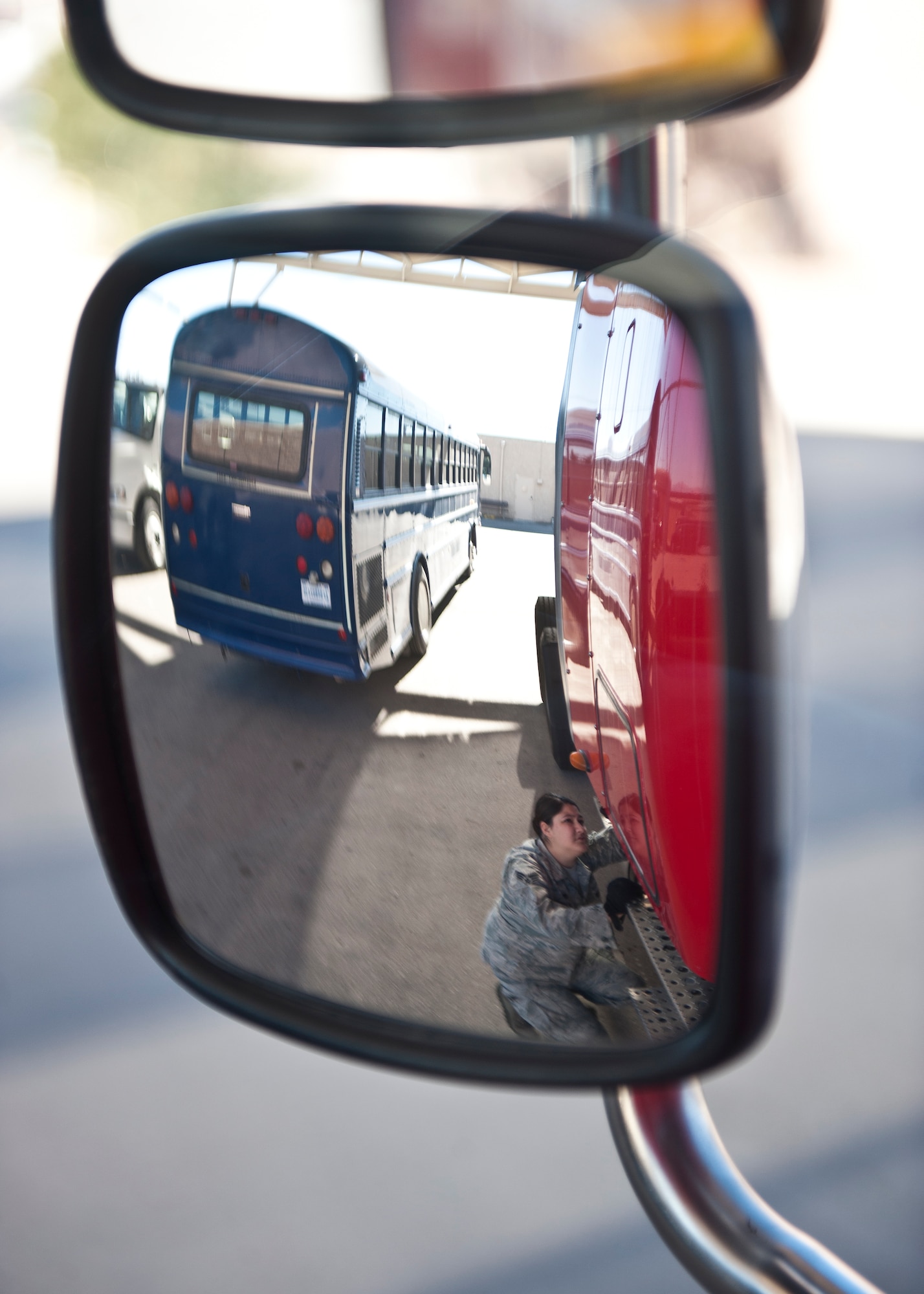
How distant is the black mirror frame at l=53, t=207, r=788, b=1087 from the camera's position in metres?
0.38

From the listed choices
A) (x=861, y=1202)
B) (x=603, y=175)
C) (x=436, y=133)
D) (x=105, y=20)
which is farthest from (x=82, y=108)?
(x=861, y=1202)

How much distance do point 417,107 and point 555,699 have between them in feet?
1.27

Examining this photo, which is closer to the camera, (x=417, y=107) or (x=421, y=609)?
(x=421, y=609)

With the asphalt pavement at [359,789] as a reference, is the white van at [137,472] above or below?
above

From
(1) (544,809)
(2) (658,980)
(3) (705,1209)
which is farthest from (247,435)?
(3) (705,1209)

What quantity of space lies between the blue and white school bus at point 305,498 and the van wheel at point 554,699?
0.06 m

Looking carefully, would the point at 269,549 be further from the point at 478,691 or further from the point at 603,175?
the point at 603,175

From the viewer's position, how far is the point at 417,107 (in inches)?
22.0

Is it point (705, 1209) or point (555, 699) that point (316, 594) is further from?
point (705, 1209)

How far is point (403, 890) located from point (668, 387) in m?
0.31

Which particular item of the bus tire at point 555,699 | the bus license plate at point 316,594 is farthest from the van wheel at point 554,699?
the bus license plate at point 316,594

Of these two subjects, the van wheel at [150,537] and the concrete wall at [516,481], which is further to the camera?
the van wheel at [150,537]

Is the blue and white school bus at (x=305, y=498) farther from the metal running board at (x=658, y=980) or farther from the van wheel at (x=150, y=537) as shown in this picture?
the metal running board at (x=658, y=980)

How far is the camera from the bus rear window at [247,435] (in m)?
0.46
